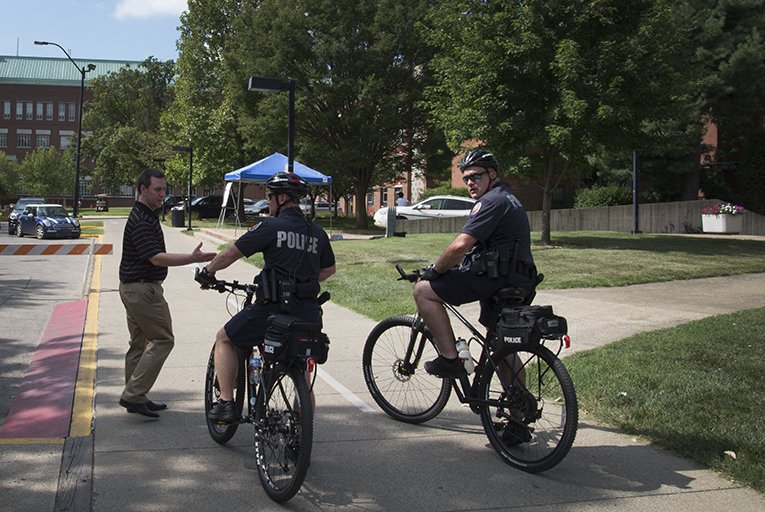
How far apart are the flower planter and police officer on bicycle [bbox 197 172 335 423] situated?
85.3 ft

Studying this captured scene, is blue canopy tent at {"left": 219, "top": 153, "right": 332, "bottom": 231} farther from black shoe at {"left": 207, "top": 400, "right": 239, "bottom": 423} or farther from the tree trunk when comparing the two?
black shoe at {"left": 207, "top": 400, "right": 239, "bottom": 423}

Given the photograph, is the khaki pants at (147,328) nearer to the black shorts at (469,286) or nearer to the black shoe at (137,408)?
the black shoe at (137,408)

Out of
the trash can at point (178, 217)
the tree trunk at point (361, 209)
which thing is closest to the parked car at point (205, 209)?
the trash can at point (178, 217)

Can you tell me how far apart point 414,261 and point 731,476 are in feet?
39.2

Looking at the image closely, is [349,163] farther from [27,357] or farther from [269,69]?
[27,357]

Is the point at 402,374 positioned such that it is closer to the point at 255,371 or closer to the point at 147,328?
the point at 255,371

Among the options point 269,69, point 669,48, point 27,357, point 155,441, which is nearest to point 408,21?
point 269,69

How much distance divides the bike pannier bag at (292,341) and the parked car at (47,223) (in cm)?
2829

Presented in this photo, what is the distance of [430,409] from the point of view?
5512 mm

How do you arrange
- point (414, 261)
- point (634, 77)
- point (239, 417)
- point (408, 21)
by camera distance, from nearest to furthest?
1. point (239, 417)
2. point (414, 261)
3. point (634, 77)
4. point (408, 21)

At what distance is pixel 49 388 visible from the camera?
6520 millimetres

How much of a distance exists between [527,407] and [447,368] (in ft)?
2.11

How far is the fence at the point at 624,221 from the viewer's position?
93.3 ft

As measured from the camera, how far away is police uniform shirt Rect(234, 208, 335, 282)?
434 centimetres
